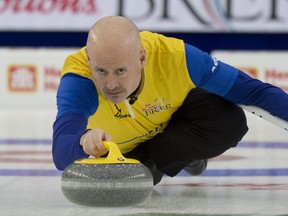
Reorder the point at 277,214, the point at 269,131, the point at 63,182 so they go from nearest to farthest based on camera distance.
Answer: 1. the point at 63,182
2. the point at 277,214
3. the point at 269,131

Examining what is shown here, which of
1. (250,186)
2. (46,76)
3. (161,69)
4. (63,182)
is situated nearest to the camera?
→ (63,182)

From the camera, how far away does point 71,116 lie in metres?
2.53

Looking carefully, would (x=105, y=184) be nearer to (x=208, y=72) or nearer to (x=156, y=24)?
(x=208, y=72)

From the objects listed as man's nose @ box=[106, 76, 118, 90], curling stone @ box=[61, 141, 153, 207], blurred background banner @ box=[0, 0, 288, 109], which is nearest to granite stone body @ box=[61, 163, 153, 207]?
curling stone @ box=[61, 141, 153, 207]

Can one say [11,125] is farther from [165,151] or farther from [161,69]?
[161,69]

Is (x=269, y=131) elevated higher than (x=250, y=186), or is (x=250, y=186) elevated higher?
(x=250, y=186)

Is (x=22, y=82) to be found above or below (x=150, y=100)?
below

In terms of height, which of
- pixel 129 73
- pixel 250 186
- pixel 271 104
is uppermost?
pixel 129 73

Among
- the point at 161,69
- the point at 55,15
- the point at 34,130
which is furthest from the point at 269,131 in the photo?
the point at 161,69

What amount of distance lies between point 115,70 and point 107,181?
0.37 meters

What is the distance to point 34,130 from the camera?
6.65 m

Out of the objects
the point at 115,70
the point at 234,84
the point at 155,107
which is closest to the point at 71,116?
the point at 115,70

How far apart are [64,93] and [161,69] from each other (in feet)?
1.38

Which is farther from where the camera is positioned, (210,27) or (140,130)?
(210,27)
